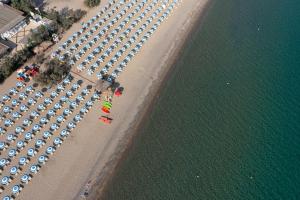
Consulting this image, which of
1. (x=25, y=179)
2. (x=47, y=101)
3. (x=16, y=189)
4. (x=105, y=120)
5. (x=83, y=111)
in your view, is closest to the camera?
(x=16, y=189)

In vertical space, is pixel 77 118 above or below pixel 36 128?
above

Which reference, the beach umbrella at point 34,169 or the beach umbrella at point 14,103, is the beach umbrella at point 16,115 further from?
the beach umbrella at point 34,169

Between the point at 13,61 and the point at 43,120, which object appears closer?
the point at 43,120

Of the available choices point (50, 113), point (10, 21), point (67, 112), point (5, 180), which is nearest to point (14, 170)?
point (5, 180)

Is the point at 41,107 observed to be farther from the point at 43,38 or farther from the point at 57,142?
the point at 43,38

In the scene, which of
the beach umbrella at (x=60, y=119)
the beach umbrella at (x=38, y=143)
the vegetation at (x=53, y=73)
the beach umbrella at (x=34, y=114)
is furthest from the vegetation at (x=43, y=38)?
the beach umbrella at (x=38, y=143)

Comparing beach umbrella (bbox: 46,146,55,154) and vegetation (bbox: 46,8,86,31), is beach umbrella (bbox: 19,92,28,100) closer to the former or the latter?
beach umbrella (bbox: 46,146,55,154)
